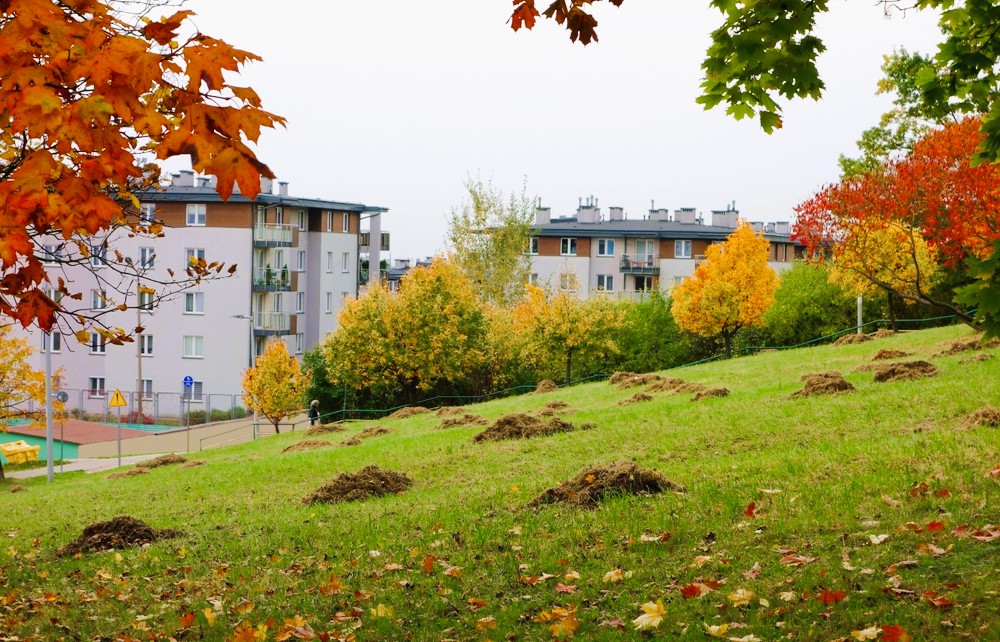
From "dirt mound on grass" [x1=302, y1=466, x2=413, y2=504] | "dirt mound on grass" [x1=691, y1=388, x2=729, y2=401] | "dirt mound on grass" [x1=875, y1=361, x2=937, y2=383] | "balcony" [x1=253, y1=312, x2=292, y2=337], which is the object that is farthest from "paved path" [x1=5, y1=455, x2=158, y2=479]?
"dirt mound on grass" [x1=875, y1=361, x2=937, y2=383]

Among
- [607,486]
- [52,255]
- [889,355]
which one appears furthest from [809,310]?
[52,255]

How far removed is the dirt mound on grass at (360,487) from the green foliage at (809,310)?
44.4m

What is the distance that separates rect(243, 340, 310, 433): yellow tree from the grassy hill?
3415 centimetres

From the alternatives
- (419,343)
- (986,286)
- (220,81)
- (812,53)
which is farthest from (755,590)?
(419,343)

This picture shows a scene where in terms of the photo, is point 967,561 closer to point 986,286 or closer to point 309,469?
point 986,286

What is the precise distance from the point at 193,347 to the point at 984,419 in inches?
2243

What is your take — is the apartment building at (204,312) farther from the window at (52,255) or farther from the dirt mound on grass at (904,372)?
the window at (52,255)

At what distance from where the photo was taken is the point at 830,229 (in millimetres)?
27812

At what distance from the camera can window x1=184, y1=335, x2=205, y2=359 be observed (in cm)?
6244

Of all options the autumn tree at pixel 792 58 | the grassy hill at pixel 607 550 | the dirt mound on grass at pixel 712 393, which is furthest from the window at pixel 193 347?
the autumn tree at pixel 792 58

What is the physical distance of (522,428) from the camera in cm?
1653

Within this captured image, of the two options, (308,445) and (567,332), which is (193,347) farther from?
(308,445)

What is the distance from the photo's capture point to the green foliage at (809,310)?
178 feet

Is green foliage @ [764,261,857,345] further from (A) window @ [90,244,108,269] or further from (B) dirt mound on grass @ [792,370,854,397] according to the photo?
(A) window @ [90,244,108,269]
